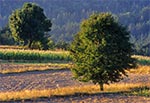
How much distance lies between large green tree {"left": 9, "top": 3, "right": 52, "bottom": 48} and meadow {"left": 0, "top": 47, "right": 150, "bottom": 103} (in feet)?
50.1

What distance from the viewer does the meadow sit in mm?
24703

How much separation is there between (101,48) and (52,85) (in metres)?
6.78

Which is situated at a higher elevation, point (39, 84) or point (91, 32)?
point (91, 32)

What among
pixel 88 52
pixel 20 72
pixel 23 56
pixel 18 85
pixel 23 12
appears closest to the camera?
pixel 88 52

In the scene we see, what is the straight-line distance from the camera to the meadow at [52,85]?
81.0 ft

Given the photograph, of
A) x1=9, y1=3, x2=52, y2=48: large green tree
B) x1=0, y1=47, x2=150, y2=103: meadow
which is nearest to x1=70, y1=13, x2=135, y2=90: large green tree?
x1=0, y1=47, x2=150, y2=103: meadow

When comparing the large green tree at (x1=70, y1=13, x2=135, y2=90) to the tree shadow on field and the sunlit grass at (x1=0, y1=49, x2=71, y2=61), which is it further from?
the sunlit grass at (x1=0, y1=49, x2=71, y2=61)

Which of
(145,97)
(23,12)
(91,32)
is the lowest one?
(145,97)

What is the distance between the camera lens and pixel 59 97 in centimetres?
2502

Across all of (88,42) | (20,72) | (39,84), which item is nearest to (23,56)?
(20,72)

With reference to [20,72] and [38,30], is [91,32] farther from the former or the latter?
[38,30]

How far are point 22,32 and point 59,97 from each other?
4437cm

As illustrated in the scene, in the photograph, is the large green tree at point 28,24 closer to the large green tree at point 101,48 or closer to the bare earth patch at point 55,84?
the bare earth patch at point 55,84

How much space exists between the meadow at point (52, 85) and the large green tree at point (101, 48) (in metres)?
1.12
